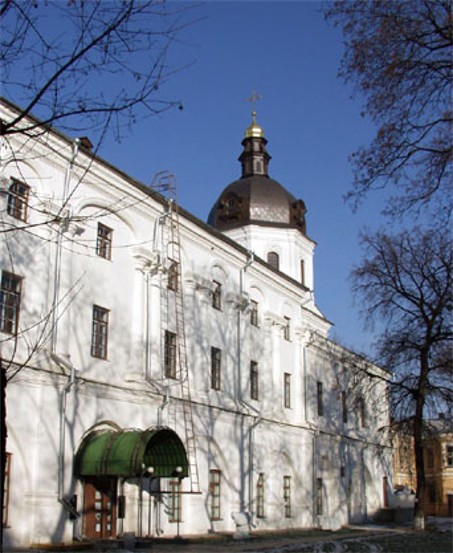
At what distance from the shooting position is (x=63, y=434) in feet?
62.5

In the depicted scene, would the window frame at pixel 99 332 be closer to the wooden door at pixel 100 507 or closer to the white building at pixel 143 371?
the white building at pixel 143 371

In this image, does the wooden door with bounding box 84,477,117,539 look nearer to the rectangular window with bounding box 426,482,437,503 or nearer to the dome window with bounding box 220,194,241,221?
the dome window with bounding box 220,194,241,221

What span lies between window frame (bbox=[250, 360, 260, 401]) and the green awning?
8841 millimetres

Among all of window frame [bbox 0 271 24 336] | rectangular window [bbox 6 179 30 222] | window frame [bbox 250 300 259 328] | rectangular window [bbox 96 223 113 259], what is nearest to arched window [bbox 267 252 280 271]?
window frame [bbox 250 300 259 328]

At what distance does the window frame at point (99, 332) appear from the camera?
21.2 metres

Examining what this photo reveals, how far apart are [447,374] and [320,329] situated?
10980 millimetres

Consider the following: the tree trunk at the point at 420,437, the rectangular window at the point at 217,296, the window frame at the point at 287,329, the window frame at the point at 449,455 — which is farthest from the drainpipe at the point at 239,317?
the window frame at the point at 449,455

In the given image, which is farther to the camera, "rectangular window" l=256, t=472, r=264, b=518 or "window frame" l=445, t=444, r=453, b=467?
"window frame" l=445, t=444, r=453, b=467

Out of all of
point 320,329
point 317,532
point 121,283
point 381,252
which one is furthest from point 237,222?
point 121,283

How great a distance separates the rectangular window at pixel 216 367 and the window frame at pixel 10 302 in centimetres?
1000

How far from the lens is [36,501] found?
58.5ft

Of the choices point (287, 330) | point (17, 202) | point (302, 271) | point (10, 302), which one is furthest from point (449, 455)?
point (17, 202)

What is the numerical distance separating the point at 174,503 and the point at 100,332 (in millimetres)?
6036

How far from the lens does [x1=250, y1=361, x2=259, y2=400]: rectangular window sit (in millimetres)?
29844
